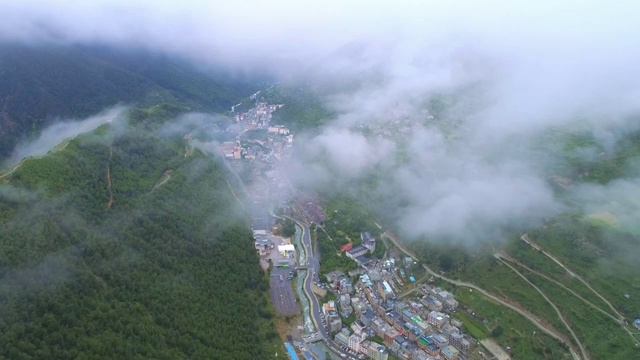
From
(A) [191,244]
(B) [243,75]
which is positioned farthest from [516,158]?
(B) [243,75]

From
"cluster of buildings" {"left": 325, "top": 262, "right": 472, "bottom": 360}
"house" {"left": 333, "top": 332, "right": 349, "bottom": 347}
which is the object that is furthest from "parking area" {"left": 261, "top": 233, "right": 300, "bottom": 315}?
"house" {"left": 333, "top": 332, "right": 349, "bottom": 347}

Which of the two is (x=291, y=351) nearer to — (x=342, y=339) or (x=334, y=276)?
(x=342, y=339)

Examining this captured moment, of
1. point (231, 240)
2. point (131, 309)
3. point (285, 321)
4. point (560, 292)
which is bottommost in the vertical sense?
point (560, 292)

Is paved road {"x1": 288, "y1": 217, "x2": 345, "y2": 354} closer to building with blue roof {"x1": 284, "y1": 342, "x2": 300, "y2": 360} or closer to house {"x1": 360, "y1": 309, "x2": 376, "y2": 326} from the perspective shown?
building with blue roof {"x1": 284, "y1": 342, "x2": 300, "y2": 360}

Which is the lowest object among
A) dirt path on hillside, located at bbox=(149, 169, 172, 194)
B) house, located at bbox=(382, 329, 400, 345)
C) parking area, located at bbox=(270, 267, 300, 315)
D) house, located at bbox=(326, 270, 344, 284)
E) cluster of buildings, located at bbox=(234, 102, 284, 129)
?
house, located at bbox=(382, 329, 400, 345)

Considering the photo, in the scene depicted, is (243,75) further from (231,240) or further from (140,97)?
(231,240)

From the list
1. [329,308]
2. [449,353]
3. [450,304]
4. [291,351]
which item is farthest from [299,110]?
[449,353]

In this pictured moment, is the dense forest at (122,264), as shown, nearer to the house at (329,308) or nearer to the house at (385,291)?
the house at (329,308)
